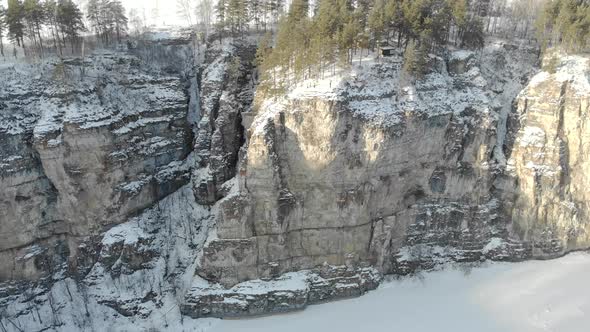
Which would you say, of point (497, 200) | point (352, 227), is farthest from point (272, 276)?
point (497, 200)

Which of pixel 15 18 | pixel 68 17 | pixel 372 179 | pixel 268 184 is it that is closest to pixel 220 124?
pixel 268 184

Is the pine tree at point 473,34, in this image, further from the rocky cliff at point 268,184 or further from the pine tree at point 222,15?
the pine tree at point 222,15

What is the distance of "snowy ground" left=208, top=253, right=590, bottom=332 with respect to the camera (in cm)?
2869

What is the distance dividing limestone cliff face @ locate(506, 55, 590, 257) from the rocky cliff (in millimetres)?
116

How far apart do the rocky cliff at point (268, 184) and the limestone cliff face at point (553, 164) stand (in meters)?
0.12

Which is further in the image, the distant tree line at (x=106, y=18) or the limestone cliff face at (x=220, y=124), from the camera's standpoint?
the distant tree line at (x=106, y=18)

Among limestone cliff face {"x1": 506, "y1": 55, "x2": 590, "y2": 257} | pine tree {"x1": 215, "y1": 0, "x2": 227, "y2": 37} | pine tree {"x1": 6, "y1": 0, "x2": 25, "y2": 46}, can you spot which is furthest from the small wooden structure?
pine tree {"x1": 6, "y1": 0, "x2": 25, "y2": 46}

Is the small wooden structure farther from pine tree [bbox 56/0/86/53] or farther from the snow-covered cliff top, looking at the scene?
pine tree [bbox 56/0/86/53]

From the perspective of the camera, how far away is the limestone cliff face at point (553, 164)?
111ft

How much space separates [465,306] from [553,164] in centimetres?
1408

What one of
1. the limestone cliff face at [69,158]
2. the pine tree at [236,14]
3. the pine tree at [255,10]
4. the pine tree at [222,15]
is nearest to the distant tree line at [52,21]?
the limestone cliff face at [69,158]

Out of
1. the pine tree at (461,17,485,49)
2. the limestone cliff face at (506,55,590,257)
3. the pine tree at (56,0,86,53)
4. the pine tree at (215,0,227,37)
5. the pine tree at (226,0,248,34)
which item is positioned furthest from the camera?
the pine tree at (215,0,227,37)

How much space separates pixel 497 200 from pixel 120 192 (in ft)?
103

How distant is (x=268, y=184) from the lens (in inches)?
1193
